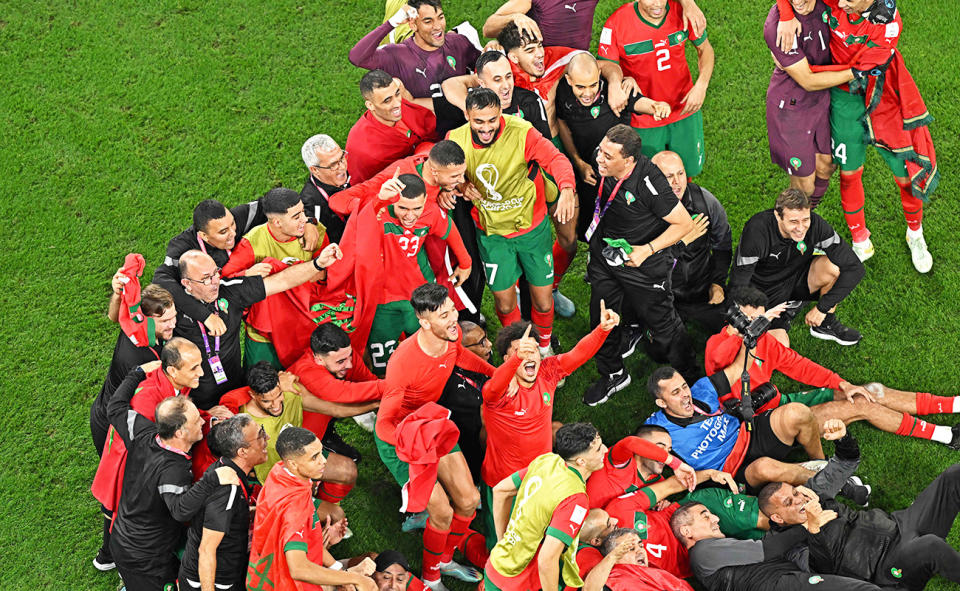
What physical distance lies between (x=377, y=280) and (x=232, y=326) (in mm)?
970

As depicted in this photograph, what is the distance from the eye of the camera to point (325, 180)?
6934 mm

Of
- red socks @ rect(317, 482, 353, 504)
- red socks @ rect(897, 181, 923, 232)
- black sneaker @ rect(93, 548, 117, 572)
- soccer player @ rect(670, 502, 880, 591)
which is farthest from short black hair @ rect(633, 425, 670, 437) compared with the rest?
black sneaker @ rect(93, 548, 117, 572)

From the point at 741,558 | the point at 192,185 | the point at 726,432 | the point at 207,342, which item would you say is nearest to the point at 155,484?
the point at 207,342

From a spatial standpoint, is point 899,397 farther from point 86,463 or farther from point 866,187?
point 86,463

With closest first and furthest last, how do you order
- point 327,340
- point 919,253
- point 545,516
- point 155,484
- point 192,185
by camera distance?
point 545,516 → point 155,484 → point 327,340 → point 919,253 → point 192,185

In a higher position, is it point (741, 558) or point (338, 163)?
point (338, 163)

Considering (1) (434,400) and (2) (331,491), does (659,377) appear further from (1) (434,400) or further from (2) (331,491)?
(2) (331,491)

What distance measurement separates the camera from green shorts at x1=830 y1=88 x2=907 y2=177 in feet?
25.1

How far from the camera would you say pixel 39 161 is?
9219 millimetres

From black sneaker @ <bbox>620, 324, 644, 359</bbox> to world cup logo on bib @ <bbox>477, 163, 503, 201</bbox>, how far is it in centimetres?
156

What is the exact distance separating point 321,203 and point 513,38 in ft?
5.86

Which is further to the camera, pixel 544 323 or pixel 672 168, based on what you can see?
pixel 544 323

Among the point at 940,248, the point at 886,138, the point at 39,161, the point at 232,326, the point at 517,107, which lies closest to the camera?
the point at 232,326

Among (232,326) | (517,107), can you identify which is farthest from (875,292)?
(232,326)
